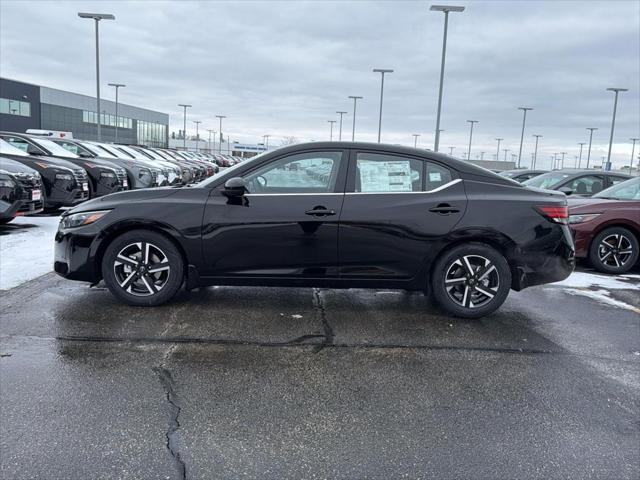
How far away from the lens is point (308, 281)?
4.91 metres

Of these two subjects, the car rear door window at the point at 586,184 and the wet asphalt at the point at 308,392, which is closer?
the wet asphalt at the point at 308,392

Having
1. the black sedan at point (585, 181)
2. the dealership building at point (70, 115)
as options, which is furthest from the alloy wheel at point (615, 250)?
the dealership building at point (70, 115)

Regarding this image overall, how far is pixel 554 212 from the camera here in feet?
16.4

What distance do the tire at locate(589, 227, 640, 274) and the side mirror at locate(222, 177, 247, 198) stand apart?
559cm

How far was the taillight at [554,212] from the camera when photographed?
496 cm

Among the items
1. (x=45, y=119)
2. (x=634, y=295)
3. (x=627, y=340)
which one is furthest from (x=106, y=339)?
(x=45, y=119)

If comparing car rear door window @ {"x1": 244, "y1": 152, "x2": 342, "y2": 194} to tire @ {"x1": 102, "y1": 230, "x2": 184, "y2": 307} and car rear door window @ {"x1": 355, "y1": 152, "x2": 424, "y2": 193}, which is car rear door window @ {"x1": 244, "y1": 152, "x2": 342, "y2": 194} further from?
tire @ {"x1": 102, "y1": 230, "x2": 184, "y2": 307}

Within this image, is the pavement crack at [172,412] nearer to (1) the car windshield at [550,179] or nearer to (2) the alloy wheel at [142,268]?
(2) the alloy wheel at [142,268]

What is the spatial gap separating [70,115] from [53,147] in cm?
7058

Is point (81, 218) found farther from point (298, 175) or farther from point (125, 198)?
point (298, 175)

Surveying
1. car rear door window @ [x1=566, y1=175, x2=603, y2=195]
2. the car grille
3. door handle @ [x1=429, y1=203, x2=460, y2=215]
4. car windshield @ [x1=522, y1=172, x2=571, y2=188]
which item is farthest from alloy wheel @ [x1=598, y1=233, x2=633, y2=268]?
the car grille

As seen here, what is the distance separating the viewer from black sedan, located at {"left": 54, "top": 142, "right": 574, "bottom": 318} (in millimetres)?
4820

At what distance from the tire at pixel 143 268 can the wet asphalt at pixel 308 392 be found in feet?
0.52

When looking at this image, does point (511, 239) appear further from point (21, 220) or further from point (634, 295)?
point (21, 220)
